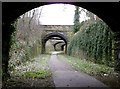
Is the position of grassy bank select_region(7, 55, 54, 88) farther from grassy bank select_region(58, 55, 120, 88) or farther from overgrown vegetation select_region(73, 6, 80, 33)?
overgrown vegetation select_region(73, 6, 80, 33)

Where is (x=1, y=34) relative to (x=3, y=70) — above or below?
above

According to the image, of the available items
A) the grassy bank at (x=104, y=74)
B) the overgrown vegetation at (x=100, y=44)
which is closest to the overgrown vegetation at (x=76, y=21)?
the overgrown vegetation at (x=100, y=44)

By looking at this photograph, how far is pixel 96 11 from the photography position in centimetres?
1430

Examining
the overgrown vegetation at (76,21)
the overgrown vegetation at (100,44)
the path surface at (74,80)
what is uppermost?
the overgrown vegetation at (76,21)

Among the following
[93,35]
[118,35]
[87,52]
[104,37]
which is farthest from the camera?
[87,52]

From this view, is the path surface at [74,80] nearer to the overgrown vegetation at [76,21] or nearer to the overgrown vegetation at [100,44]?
the overgrown vegetation at [100,44]

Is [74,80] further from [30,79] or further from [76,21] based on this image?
[76,21]

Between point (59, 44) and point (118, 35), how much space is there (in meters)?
76.6

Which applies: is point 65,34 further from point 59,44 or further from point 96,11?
point 59,44

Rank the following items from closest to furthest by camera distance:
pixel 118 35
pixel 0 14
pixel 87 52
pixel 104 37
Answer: pixel 0 14 < pixel 118 35 < pixel 104 37 < pixel 87 52

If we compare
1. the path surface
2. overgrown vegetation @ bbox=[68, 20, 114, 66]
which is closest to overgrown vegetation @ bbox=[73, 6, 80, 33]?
overgrown vegetation @ bbox=[68, 20, 114, 66]

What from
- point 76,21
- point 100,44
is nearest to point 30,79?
point 100,44

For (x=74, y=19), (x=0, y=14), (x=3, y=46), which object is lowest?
(x=3, y=46)

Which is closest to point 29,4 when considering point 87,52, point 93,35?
point 93,35
